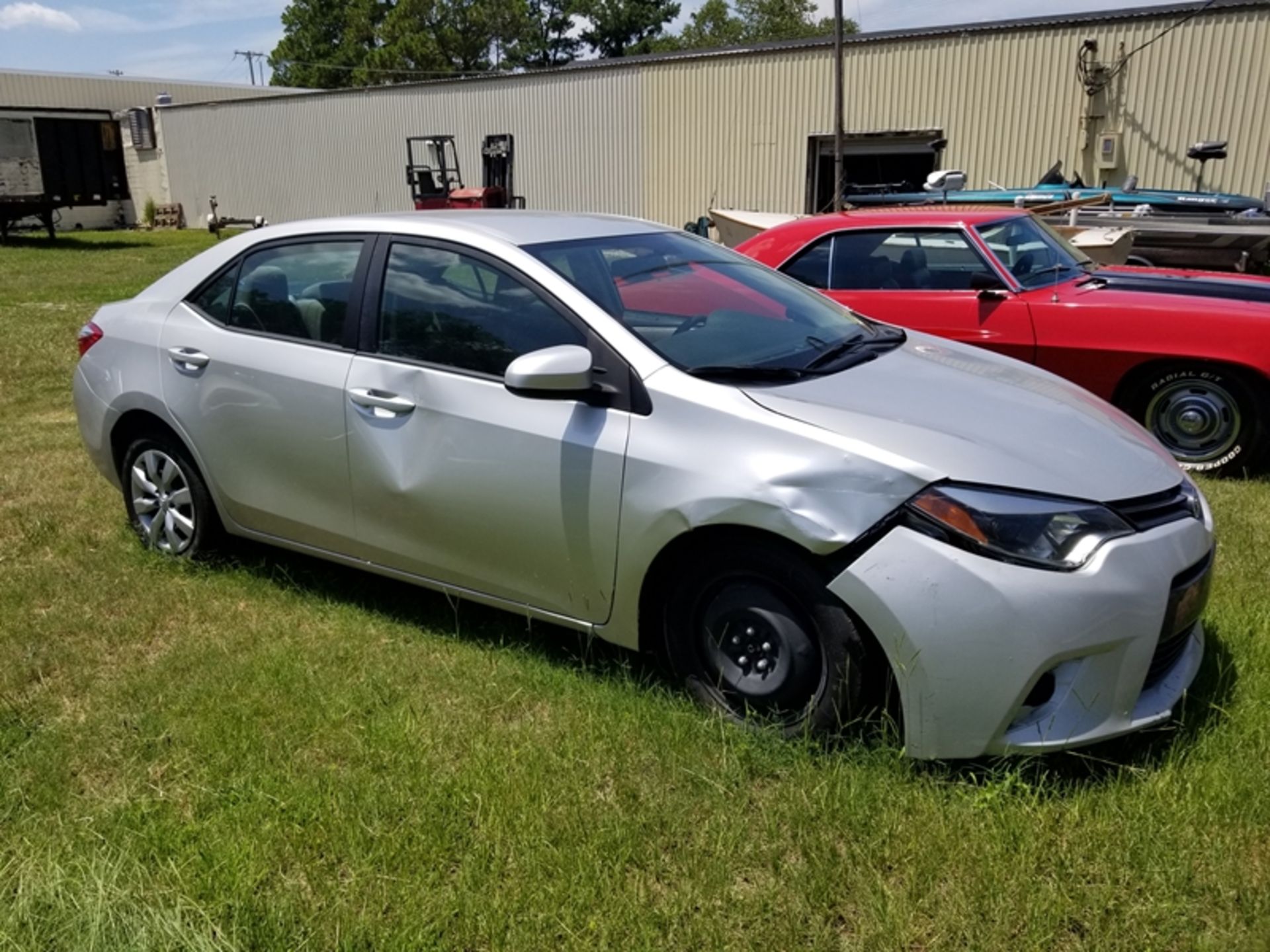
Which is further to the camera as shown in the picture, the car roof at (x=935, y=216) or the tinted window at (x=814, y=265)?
the tinted window at (x=814, y=265)

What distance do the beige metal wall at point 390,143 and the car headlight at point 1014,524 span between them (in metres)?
Answer: 21.8

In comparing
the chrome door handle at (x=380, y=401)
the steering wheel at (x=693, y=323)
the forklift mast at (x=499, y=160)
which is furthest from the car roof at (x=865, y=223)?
the forklift mast at (x=499, y=160)

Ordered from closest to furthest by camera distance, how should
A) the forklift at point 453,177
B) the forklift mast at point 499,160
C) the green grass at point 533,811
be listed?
the green grass at point 533,811, the forklift at point 453,177, the forklift mast at point 499,160

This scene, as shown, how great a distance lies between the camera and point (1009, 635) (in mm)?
2666

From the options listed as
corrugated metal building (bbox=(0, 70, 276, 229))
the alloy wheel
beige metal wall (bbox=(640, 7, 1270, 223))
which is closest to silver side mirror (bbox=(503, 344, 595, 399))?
the alloy wheel

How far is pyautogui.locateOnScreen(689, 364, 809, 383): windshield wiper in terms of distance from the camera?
10.6 ft

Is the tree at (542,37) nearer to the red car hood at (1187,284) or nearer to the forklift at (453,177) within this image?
the forklift at (453,177)

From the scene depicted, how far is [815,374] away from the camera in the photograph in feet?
11.1

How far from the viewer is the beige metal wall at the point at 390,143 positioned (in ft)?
78.9

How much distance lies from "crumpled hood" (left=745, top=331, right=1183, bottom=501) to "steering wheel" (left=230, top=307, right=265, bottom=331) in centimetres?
215

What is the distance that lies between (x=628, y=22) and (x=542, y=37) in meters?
6.62

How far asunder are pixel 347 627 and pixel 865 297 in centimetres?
412

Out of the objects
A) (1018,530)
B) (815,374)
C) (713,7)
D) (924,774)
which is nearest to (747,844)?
(924,774)

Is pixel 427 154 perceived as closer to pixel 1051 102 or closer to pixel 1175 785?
pixel 1051 102
